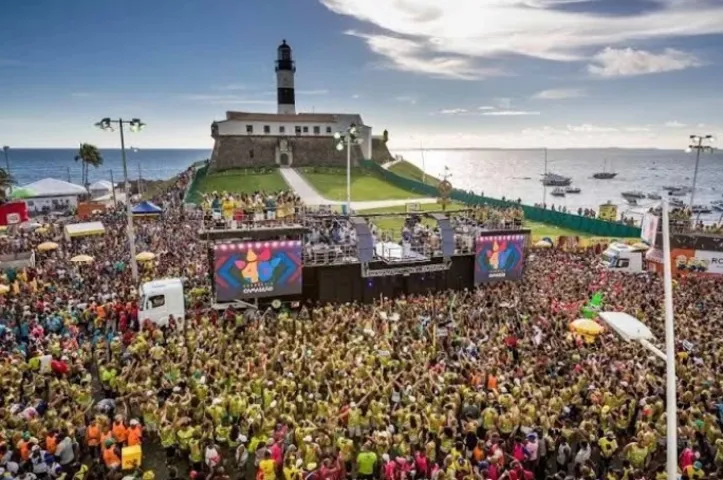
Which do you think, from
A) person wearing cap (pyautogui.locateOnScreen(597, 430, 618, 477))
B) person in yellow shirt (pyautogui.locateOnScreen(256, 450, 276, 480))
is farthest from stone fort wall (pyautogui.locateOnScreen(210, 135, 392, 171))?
person wearing cap (pyautogui.locateOnScreen(597, 430, 618, 477))

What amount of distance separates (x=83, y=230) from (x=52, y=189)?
99.0ft

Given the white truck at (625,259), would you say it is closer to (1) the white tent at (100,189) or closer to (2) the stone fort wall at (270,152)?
(2) the stone fort wall at (270,152)

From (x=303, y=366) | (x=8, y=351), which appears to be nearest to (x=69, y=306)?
(x=8, y=351)

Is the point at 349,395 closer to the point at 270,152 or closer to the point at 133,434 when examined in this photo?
the point at 133,434

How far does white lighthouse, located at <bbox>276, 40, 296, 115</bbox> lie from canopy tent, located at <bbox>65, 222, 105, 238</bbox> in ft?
181

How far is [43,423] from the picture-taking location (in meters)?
11.9

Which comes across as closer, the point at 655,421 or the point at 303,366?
the point at 655,421

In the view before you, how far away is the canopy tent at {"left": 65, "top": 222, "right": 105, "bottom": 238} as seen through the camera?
3391 cm

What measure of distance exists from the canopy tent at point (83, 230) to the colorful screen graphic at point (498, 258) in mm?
24795

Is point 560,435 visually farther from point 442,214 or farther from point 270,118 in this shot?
point 270,118

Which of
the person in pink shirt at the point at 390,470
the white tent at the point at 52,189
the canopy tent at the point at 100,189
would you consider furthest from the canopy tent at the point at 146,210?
the canopy tent at the point at 100,189

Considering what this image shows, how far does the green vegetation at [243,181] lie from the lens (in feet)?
194

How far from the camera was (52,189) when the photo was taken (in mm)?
58781

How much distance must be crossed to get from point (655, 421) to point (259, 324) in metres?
12.7
